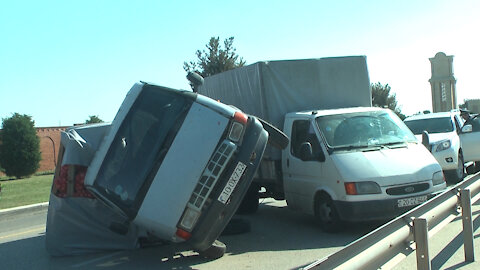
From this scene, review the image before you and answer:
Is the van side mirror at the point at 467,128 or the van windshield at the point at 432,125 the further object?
the van windshield at the point at 432,125

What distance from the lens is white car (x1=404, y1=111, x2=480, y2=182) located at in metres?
10.9

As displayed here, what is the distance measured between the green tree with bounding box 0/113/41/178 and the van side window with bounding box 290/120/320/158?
2305 cm

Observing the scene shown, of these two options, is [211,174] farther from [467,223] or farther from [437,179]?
[437,179]

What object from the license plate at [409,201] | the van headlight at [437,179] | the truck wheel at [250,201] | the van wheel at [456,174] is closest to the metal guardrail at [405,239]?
the license plate at [409,201]

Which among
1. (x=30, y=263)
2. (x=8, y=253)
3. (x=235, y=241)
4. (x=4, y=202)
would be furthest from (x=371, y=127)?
(x=4, y=202)

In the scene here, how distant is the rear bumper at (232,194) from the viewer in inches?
195

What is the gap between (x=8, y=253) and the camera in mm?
7094

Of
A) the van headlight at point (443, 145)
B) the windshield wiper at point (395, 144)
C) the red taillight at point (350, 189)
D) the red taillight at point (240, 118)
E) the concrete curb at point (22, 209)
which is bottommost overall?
the concrete curb at point (22, 209)

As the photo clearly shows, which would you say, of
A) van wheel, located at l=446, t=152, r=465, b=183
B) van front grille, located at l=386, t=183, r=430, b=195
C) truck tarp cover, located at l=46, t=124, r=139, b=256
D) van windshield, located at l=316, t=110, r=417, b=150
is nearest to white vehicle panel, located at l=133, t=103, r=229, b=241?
truck tarp cover, located at l=46, t=124, r=139, b=256

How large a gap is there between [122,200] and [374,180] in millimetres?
3503

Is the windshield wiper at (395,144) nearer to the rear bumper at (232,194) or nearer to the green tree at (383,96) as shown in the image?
the rear bumper at (232,194)

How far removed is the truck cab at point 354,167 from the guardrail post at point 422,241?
2737mm

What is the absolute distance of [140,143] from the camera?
17.1 feet

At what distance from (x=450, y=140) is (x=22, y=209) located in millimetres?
10578
